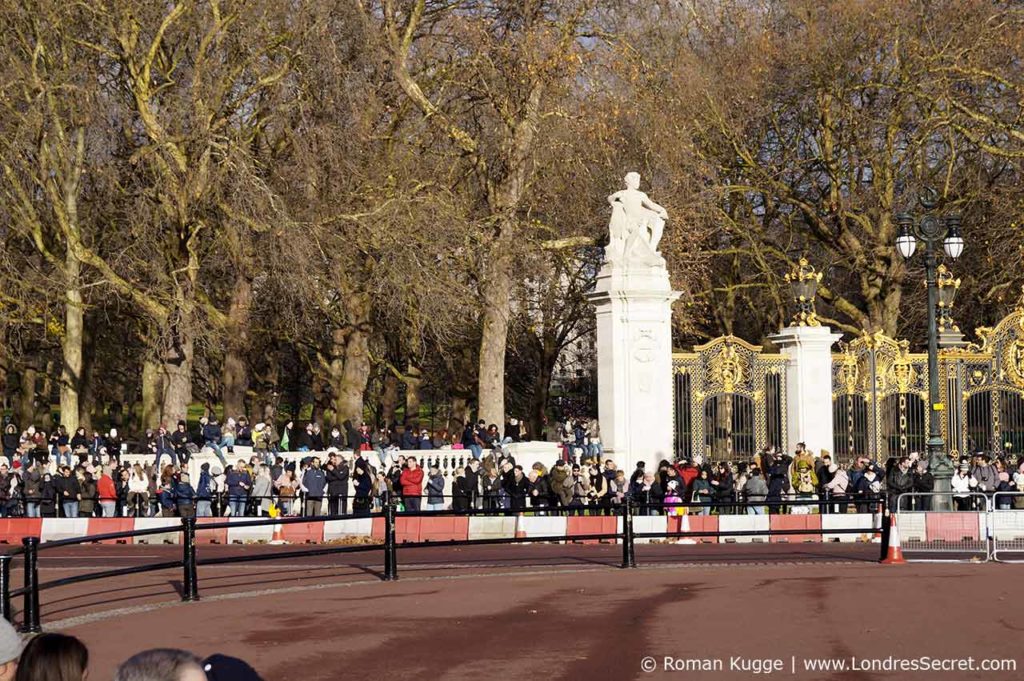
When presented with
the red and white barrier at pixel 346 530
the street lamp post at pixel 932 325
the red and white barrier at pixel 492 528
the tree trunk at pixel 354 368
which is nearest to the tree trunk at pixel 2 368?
the tree trunk at pixel 354 368

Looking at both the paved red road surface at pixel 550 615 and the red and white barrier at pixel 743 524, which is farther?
the red and white barrier at pixel 743 524

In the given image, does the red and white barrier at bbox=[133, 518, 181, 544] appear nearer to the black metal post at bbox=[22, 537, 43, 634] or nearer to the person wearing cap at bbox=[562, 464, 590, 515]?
the person wearing cap at bbox=[562, 464, 590, 515]

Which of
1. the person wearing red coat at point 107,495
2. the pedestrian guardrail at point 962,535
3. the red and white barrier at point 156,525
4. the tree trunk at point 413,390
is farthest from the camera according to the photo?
the tree trunk at point 413,390

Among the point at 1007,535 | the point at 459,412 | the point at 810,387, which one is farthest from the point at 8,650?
the point at 459,412

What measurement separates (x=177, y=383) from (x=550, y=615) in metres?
22.2

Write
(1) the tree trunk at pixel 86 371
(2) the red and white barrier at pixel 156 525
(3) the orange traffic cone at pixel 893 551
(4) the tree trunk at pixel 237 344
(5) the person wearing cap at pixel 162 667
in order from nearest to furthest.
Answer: (5) the person wearing cap at pixel 162 667
(3) the orange traffic cone at pixel 893 551
(2) the red and white barrier at pixel 156 525
(4) the tree trunk at pixel 237 344
(1) the tree trunk at pixel 86 371

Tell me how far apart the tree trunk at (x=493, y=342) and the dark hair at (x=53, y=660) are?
31.4 meters

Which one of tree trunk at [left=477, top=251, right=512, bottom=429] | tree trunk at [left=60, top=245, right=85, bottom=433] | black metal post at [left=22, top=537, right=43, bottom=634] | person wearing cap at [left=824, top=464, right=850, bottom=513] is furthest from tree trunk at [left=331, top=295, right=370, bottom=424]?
black metal post at [left=22, top=537, right=43, bottom=634]

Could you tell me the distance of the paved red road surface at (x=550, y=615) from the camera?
12773mm

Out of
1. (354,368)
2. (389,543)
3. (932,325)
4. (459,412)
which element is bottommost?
(389,543)

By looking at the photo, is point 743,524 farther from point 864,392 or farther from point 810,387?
point 864,392

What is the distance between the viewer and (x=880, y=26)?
41000 mm

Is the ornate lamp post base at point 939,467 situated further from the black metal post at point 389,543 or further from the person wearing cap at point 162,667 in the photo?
the person wearing cap at point 162,667

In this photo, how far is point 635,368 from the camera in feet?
98.5
